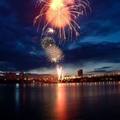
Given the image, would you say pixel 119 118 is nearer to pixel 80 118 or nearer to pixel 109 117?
pixel 109 117

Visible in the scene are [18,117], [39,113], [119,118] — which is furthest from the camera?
[39,113]

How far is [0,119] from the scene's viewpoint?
46500 millimetres

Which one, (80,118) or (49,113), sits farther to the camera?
(49,113)

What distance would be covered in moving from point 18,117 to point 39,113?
4.49 m

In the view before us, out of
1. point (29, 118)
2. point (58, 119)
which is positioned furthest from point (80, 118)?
point (29, 118)

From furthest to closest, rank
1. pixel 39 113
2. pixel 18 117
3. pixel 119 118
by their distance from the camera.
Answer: pixel 39 113, pixel 18 117, pixel 119 118

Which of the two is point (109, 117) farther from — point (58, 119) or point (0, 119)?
point (0, 119)

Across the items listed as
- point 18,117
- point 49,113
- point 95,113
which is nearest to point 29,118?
point 18,117

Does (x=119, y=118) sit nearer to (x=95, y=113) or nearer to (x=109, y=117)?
(x=109, y=117)

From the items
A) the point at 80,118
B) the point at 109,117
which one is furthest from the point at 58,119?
the point at 109,117

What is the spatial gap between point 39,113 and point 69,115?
19.3ft

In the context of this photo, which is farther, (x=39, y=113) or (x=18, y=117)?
(x=39, y=113)

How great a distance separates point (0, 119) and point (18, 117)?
396 centimetres

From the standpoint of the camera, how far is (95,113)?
50781mm
